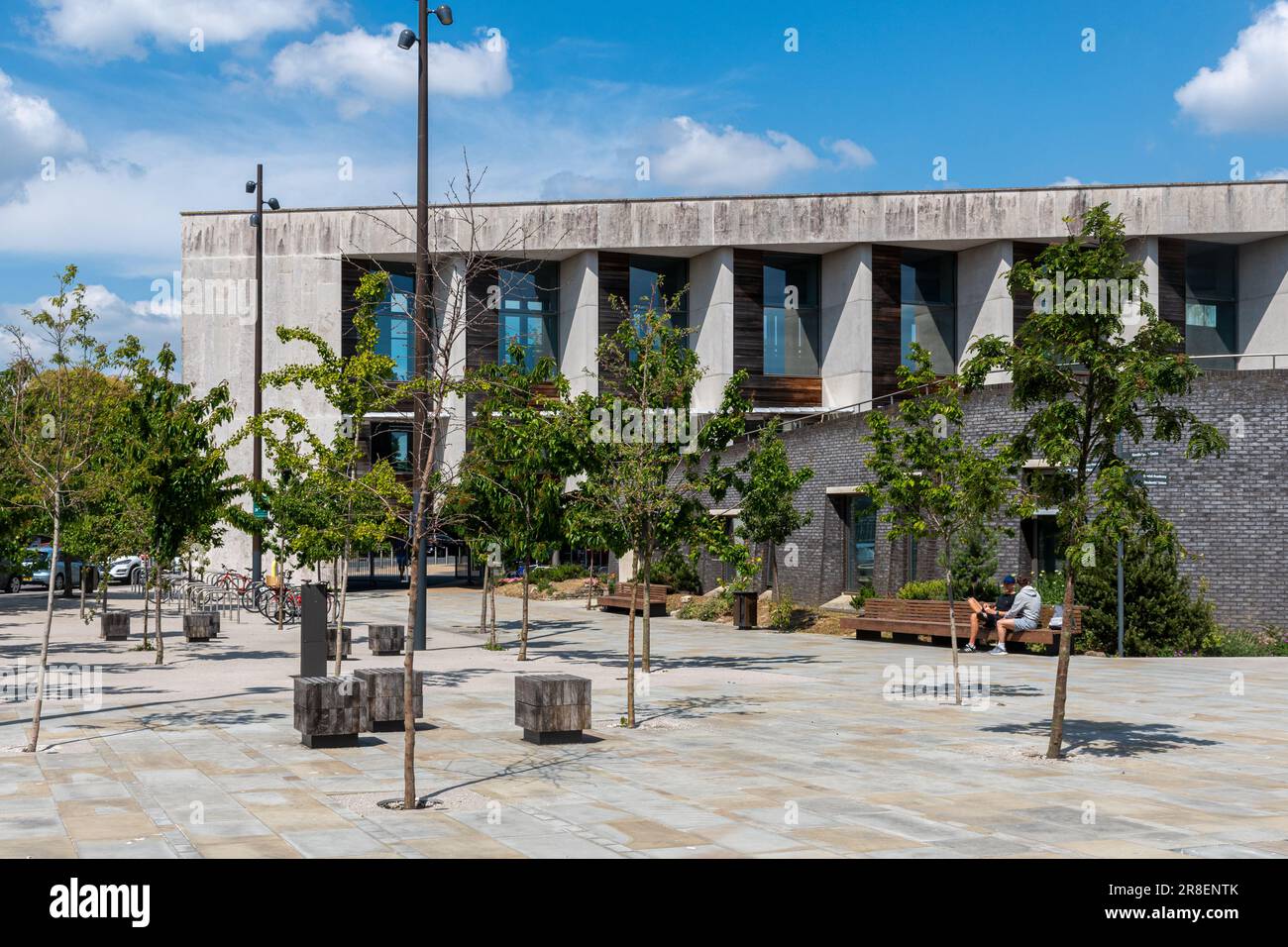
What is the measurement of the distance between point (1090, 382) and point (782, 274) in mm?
36906

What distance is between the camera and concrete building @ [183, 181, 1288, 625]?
44.9m

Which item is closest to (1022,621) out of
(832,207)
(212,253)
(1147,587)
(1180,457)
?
(1147,587)

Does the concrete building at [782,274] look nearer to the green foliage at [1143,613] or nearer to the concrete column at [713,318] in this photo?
the concrete column at [713,318]

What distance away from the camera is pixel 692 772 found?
11.4 m

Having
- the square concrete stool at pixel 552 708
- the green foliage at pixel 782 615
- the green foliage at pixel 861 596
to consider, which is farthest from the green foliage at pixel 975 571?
the square concrete stool at pixel 552 708

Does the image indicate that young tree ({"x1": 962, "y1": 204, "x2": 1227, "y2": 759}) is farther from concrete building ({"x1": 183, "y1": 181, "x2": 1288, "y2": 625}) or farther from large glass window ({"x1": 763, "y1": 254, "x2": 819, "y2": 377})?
large glass window ({"x1": 763, "y1": 254, "x2": 819, "y2": 377})

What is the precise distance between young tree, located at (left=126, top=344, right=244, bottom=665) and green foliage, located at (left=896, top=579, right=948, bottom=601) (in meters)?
15.4

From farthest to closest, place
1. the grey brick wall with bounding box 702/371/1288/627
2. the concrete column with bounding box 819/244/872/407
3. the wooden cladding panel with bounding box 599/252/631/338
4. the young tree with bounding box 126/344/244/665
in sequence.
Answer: the wooden cladding panel with bounding box 599/252/631/338 → the concrete column with bounding box 819/244/872/407 → the grey brick wall with bounding box 702/371/1288/627 → the young tree with bounding box 126/344/244/665

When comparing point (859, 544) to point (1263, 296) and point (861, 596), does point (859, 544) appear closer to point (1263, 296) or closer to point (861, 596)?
point (861, 596)

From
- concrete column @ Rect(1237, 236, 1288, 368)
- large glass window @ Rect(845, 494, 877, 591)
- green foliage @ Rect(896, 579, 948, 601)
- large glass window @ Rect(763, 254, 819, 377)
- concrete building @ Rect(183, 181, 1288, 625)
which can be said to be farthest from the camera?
large glass window @ Rect(763, 254, 819, 377)

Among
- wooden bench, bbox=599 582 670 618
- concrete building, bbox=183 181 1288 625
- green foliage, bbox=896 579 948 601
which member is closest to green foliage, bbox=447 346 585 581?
green foliage, bbox=896 579 948 601

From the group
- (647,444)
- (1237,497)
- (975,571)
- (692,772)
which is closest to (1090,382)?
(692,772)

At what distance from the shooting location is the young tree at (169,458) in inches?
793
